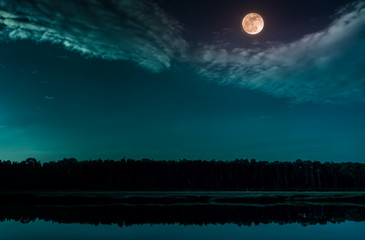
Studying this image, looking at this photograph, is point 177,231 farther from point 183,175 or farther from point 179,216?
point 183,175

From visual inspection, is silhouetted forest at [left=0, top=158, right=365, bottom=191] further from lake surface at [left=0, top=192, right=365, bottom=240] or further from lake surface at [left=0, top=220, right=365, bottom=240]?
lake surface at [left=0, top=220, right=365, bottom=240]

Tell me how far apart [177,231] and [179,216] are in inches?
355

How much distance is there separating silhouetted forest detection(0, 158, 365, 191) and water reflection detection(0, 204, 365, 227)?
66012 millimetres

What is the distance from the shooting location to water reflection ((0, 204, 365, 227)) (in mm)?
36997

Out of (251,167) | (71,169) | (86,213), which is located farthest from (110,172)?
(86,213)

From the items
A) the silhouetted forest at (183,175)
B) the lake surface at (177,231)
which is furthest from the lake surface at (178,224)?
the silhouetted forest at (183,175)

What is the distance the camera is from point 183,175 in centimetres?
13100

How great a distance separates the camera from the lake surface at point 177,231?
1129 inches

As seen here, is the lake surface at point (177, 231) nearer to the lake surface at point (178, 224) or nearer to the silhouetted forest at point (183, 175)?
the lake surface at point (178, 224)

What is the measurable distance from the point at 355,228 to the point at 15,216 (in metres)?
42.9

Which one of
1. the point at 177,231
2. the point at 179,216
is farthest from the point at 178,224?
the point at 179,216

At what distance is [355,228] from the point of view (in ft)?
110

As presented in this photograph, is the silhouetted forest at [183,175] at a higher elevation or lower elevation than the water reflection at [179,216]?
higher

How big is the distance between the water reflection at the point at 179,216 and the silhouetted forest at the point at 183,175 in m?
66.0
